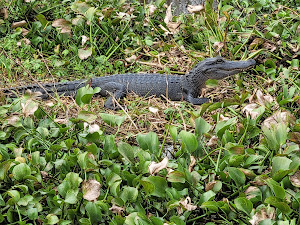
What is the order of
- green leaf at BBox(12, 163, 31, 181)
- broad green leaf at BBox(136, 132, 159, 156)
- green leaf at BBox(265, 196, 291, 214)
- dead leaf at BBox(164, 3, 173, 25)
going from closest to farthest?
green leaf at BBox(265, 196, 291, 214) → green leaf at BBox(12, 163, 31, 181) → broad green leaf at BBox(136, 132, 159, 156) → dead leaf at BBox(164, 3, 173, 25)

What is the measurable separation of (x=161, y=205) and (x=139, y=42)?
2.65 m

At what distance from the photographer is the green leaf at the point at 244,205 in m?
2.29

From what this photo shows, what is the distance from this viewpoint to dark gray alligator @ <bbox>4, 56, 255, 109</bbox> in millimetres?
4289

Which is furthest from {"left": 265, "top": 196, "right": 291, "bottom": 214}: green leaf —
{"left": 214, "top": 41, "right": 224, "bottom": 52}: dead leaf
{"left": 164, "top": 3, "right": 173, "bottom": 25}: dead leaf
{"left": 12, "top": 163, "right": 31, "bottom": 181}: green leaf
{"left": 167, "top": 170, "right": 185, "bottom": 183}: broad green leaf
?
{"left": 164, "top": 3, "right": 173, "bottom": 25}: dead leaf

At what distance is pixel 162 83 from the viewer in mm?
4391

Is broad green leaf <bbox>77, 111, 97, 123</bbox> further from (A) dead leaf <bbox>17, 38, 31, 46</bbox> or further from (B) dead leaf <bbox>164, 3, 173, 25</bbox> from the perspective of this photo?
(A) dead leaf <bbox>17, 38, 31, 46</bbox>

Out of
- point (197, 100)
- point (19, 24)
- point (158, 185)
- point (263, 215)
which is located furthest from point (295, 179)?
point (19, 24)

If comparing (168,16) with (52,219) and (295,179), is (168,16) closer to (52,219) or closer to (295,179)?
(295,179)

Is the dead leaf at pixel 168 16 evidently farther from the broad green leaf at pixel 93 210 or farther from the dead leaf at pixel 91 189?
the broad green leaf at pixel 93 210

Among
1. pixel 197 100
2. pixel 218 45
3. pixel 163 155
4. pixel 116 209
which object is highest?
pixel 218 45

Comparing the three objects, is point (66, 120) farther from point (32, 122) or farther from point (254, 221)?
point (254, 221)

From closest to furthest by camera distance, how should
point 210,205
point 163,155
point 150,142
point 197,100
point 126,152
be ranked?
1. point 210,205
2. point 126,152
3. point 150,142
4. point 163,155
5. point 197,100

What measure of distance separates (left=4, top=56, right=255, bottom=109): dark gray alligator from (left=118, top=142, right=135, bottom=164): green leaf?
1582mm

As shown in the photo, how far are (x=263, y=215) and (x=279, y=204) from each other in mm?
108
